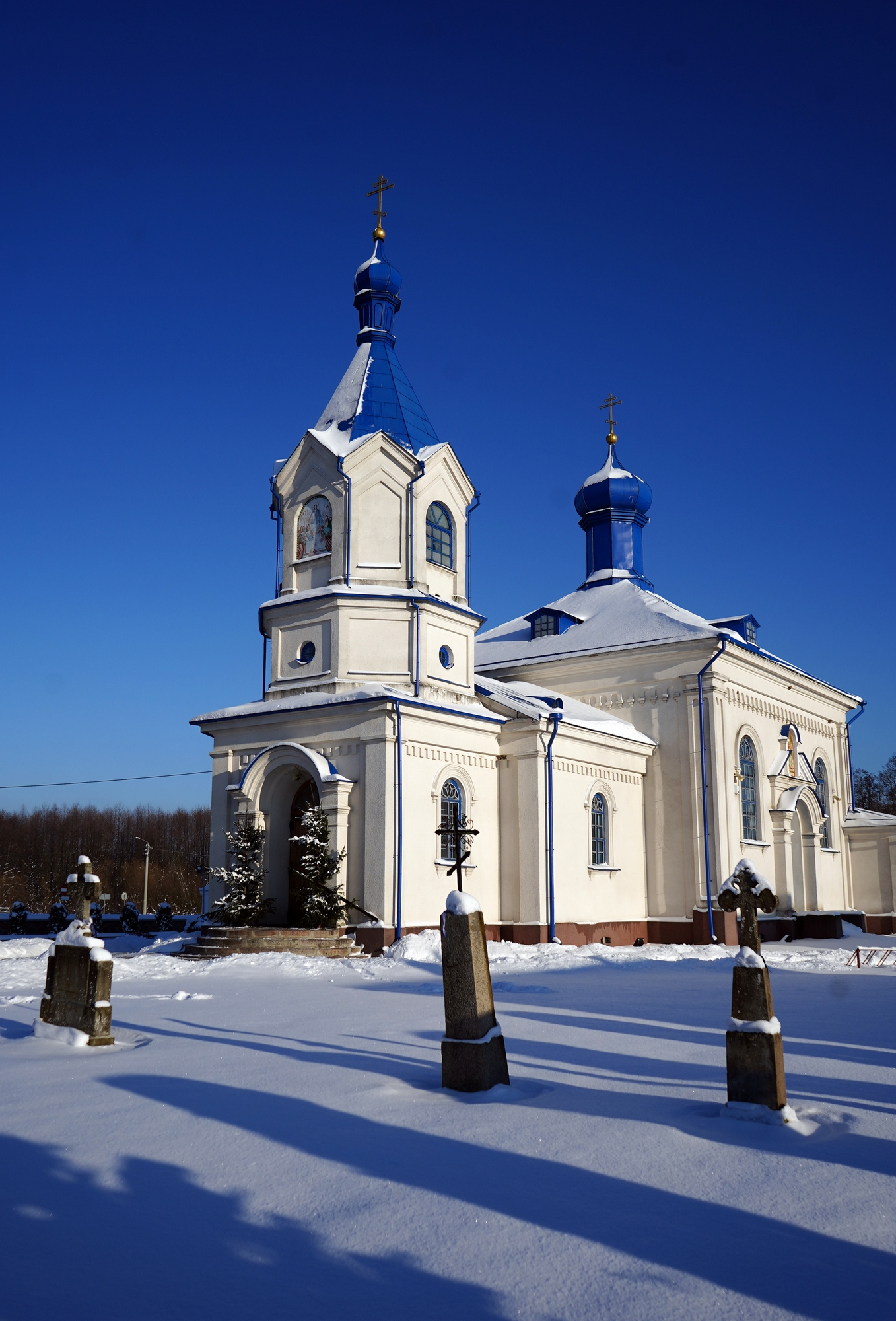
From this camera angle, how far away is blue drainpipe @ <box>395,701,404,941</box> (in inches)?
671

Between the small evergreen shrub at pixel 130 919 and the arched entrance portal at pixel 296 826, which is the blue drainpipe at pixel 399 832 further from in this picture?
the small evergreen shrub at pixel 130 919

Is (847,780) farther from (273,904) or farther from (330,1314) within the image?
(330,1314)

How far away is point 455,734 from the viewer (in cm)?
1898

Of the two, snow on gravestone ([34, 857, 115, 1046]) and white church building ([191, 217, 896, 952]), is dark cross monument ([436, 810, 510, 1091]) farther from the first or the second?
white church building ([191, 217, 896, 952])

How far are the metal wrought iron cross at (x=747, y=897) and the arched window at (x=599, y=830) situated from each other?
576 inches

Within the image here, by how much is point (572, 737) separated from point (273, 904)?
6433 millimetres

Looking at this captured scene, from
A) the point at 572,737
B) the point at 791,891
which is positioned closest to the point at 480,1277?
the point at 572,737

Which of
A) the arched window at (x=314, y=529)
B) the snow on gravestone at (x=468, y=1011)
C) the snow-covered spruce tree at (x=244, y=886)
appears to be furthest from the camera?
the arched window at (x=314, y=529)

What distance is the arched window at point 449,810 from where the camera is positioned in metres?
18.5

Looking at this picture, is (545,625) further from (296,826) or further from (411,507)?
(296,826)

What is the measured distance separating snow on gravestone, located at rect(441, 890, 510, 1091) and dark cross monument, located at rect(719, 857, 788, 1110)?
4.60 feet

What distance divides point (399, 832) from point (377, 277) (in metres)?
11.3

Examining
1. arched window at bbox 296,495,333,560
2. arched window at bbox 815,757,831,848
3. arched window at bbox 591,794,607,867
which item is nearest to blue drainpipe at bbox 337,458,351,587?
arched window at bbox 296,495,333,560

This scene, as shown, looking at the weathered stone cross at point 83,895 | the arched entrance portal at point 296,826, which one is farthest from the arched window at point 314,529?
the weathered stone cross at point 83,895
